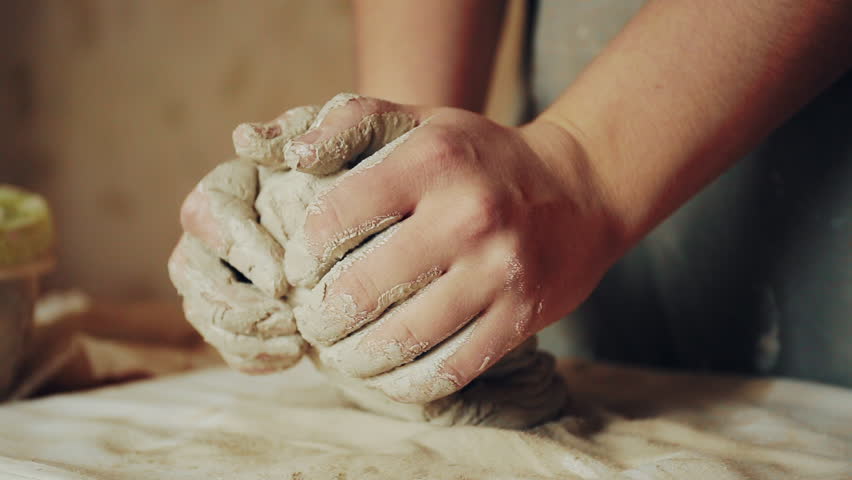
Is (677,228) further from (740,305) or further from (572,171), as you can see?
(572,171)

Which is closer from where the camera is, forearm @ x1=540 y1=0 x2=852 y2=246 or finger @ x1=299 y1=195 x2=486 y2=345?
finger @ x1=299 y1=195 x2=486 y2=345

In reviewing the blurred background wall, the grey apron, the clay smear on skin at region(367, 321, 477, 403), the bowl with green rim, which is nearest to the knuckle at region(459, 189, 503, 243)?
the clay smear on skin at region(367, 321, 477, 403)

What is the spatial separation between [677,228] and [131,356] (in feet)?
4.50

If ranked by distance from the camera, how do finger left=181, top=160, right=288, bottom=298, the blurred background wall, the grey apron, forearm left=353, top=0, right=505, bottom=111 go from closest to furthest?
finger left=181, top=160, right=288, bottom=298 < the grey apron < forearm left=353, top=0, right=505, bottom=111 < the blurred background wall

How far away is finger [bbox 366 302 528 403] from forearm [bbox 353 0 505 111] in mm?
670

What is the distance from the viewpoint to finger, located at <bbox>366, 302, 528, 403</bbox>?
0.83m

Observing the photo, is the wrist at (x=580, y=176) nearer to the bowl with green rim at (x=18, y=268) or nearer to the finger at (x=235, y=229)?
the finger at (x=235, y=229)

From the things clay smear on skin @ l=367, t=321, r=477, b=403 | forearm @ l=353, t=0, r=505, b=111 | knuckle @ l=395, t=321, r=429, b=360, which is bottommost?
clay smear on skin @ l=367, t=321, r=477, b=403

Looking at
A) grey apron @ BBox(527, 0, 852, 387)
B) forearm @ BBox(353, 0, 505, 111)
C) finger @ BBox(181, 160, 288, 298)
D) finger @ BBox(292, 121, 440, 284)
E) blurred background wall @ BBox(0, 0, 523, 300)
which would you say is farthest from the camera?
blurred background wall @ BBox(0, 0, 523, 300)

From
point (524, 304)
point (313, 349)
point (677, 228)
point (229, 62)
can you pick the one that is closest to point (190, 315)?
point (313, 349)

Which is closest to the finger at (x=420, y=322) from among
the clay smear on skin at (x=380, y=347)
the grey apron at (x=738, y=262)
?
the clay smear on skin at (x=380, y=347)

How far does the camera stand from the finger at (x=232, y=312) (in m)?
0.92

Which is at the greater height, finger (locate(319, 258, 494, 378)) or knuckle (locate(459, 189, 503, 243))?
knuckle (locate(459, 189, 503, 243))

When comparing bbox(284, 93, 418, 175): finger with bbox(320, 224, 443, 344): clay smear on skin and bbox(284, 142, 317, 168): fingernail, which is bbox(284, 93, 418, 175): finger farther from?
bbox(320, 224, 443, 344): clay smear on skin
